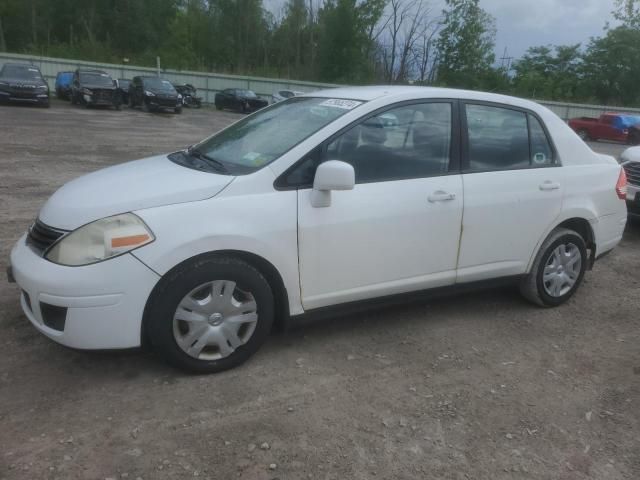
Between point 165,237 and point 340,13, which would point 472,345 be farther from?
point 340,13

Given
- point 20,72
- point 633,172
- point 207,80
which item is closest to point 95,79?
point 20,72

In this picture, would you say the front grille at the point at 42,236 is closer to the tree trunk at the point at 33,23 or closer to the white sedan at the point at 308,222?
the white sedan at the point at 308,222

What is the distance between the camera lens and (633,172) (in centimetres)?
714

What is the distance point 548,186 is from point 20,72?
2442 cm

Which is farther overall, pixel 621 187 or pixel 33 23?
pixel 33 23

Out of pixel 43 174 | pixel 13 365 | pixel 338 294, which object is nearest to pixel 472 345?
pixel 338 294

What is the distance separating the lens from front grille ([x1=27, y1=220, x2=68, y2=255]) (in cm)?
305

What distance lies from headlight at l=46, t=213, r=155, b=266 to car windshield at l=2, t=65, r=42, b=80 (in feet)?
76.8

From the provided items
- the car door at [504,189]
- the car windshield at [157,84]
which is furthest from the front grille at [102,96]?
the car door at [504,189]

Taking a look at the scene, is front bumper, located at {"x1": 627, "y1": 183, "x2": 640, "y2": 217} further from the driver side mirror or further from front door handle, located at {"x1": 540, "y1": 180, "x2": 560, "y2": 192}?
the driver side mirror

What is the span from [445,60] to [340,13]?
965cm

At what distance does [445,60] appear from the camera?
47.1 m

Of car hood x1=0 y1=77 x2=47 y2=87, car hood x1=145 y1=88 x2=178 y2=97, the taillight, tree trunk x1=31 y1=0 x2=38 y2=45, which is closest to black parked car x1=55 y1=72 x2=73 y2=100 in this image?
car hood x1=145 y1=88 x2=178 y2=97

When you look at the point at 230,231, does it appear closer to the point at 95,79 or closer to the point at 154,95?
the point at 154,95
